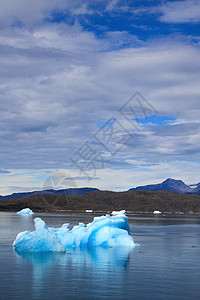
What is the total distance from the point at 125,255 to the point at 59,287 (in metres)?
17.5

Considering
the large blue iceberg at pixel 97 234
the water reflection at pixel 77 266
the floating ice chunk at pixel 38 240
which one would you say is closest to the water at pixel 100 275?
the water reflection at pixel 77 266

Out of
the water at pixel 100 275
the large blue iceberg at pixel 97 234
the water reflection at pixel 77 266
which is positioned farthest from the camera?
the large blue iceberg at pixel 97 234

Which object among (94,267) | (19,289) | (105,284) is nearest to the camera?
(19,289)

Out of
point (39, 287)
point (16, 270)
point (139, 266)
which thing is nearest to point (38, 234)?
point (16, 270)

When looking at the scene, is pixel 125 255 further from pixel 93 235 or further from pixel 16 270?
pixel 16 270

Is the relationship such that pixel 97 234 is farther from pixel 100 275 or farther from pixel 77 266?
pixel 100 275

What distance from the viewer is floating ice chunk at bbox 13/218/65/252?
38469 mm

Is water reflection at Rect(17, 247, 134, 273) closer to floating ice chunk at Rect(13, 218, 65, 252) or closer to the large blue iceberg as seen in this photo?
floating ice chunk at Rect(13, 218, 65, 252)

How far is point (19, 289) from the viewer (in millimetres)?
23875

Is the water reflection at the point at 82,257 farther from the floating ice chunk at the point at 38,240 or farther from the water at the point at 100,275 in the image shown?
the floating ice chunk at the point at 38,240

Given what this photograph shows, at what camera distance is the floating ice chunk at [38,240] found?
3847cm

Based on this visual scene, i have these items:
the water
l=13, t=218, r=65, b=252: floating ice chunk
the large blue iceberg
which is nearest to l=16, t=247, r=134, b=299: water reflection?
the water

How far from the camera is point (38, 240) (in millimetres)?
39562

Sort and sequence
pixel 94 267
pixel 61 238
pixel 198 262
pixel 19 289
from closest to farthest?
1. pixel 19 289
2. pixel 94 267
3. pixel 198 262
4. pixel 61 238
